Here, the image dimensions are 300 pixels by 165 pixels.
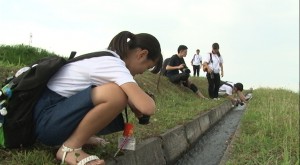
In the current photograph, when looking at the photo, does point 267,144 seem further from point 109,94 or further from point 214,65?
point 214,65

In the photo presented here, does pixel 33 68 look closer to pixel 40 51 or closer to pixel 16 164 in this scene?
pixel 16 164

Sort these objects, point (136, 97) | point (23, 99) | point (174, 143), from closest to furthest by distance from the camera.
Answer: point (136, 97)
point (23, 99)
point (174, 143)

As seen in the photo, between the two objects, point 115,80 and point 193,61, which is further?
point 193,61

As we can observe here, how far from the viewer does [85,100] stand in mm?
2701

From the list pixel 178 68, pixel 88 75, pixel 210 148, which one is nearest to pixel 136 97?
pixel 88 75

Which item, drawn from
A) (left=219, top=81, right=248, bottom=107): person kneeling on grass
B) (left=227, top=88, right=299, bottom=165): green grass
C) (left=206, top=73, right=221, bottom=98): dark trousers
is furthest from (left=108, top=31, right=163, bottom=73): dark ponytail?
(left=219, top=81, right=248, bottom=107): person kneeling on grass

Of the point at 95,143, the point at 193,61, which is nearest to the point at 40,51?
the point at 95,143

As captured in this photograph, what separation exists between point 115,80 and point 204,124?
4393 millimetres

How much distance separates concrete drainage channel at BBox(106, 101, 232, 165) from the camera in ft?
11.3

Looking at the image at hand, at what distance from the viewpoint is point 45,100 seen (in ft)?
9.30

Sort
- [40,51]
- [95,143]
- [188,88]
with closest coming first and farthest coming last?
[95,143] → [40,51] → [188,88]

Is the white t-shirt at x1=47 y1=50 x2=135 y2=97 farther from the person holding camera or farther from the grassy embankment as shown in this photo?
the person holding camera

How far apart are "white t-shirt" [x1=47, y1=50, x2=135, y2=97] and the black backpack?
2.7 inches

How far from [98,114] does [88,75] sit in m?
0.31
